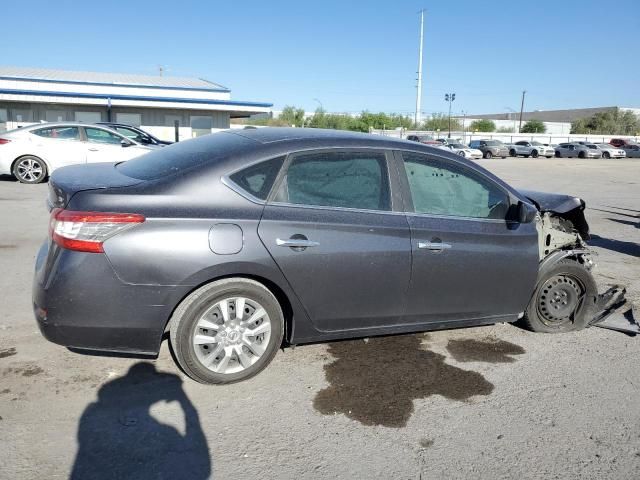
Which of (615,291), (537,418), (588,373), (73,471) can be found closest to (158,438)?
(73,471)

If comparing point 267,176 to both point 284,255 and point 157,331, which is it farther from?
point 157,331

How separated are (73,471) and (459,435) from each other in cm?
207

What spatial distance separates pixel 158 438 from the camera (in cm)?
293

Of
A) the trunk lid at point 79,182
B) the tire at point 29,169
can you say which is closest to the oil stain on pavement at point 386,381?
the trunk lid at point 79,182

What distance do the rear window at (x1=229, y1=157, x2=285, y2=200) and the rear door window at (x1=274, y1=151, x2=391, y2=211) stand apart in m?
0.08

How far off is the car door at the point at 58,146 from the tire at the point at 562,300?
11493 mm

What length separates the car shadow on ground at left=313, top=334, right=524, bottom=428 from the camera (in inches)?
132

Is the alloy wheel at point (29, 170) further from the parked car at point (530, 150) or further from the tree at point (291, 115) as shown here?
the tree at point (291, 115)

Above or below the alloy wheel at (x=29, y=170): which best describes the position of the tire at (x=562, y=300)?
below

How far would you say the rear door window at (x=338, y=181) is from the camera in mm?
3607

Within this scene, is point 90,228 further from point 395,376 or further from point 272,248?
point 395,376

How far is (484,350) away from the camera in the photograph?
4.34 metres

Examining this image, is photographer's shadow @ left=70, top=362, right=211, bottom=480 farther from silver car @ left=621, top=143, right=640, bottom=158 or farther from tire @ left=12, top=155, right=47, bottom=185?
silver car @ left=621, top=143, right=640, bottom=158

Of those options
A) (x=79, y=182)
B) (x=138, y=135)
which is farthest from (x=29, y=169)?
(x=79, y=182)
